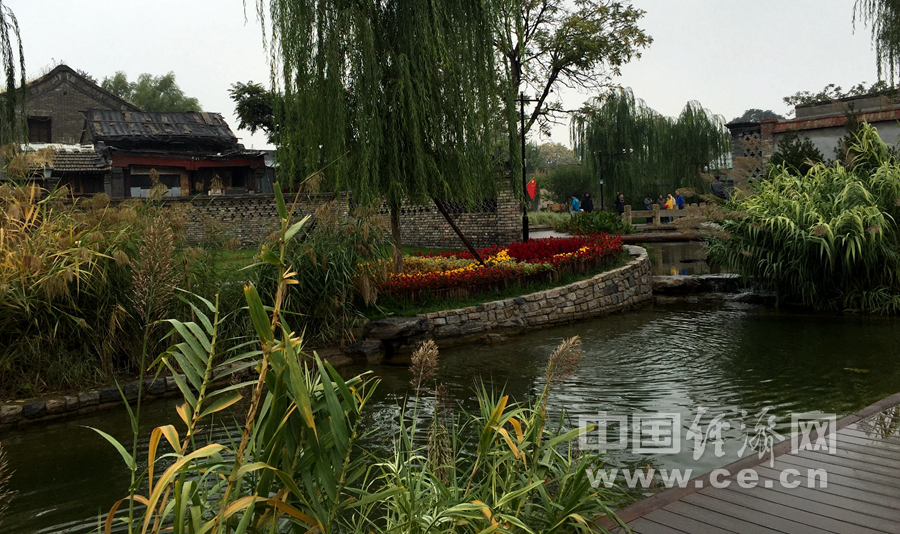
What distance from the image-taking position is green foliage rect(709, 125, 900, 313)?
11211 mm

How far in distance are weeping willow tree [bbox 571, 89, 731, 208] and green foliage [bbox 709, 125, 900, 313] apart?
823 inches

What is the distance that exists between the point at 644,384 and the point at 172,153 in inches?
1058

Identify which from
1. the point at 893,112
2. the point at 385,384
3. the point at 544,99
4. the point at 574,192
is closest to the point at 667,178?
the point at 574,192

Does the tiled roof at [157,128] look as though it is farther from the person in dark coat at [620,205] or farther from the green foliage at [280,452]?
the green foliage at [280,452]

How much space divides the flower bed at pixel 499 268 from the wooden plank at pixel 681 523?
7.06 meters

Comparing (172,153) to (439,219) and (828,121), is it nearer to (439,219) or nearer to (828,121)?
(439,219)

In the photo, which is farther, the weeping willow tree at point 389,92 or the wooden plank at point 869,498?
the weeping willow tree at point 389,92

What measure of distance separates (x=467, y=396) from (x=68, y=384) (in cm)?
426

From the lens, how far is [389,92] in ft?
35.9

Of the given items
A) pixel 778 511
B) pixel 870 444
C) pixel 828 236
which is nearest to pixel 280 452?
pixel 778 511

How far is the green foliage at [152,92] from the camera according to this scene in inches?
2115

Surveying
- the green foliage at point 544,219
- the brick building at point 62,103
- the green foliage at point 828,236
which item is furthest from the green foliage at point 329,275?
the brick building at point 62,103

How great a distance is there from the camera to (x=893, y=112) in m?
17.0

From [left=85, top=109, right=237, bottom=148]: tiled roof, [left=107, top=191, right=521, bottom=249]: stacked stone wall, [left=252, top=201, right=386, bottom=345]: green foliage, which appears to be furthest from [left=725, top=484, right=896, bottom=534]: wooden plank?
[left=85, top=109, right=237, bottom=148]: tiled roof
